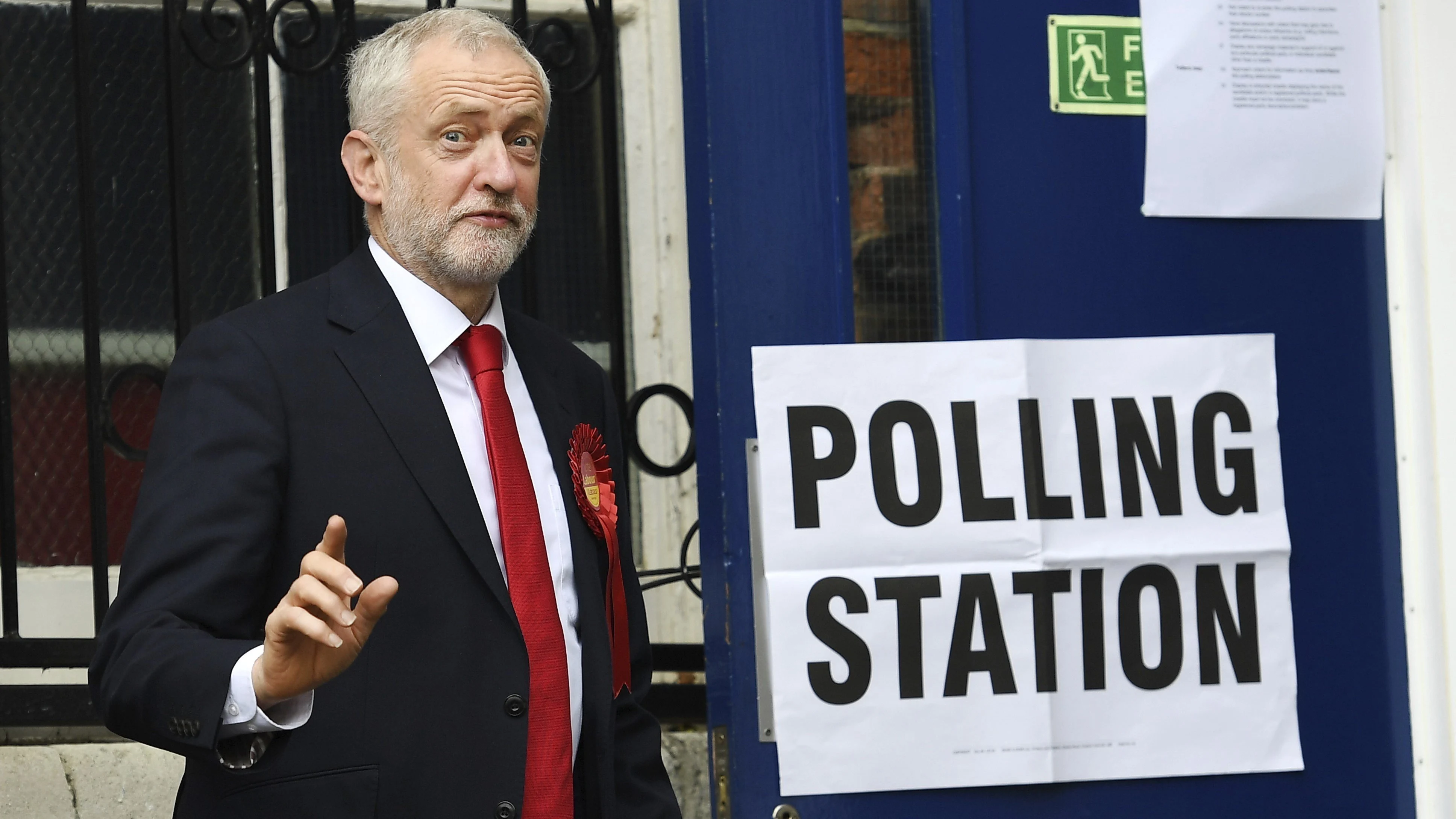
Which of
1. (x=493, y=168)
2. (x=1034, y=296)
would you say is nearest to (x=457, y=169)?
(x=493, y=168)

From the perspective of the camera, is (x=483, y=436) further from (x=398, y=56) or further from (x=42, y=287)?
(x=42, y=287)

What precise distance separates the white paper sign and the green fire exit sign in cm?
36

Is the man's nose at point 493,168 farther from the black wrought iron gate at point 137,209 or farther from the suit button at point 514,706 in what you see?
the black wrought iron gate at point 137,209

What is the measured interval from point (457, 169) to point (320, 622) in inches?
28.9

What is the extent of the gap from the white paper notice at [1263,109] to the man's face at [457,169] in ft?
3.19

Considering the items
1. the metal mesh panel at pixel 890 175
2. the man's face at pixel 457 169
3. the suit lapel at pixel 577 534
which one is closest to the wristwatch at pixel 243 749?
the suit lapel at pixel 577 534

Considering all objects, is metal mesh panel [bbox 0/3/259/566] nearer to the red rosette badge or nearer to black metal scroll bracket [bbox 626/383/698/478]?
black metal scroll bracket [bbox 626/383/698/478]

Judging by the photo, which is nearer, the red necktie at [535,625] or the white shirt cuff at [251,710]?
the white shirt cuff at [251,710]

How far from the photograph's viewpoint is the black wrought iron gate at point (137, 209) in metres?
2.91

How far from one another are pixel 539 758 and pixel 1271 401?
1.22 metres

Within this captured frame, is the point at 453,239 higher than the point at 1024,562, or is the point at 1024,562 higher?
the point at 453,239

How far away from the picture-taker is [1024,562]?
7.09ft

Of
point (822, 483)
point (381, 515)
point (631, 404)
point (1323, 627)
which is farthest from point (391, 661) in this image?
point (1323, 627)

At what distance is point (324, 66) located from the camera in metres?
2.68
